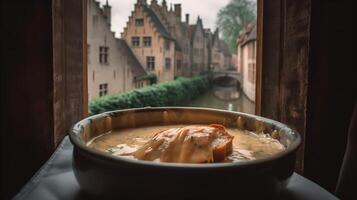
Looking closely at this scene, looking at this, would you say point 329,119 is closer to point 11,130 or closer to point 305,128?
point 305,128

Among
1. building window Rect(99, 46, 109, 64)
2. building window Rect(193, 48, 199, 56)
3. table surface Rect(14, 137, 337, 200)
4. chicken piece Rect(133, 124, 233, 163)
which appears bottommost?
table surface Rect(14, 137, 337, 200)

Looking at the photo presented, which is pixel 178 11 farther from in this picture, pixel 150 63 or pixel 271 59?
pixel 271 59

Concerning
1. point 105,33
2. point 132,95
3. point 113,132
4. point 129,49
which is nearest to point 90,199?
point 113,132

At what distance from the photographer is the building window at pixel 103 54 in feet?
52.1

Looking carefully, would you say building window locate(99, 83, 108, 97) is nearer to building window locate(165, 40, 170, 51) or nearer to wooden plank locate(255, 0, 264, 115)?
building window locate(165, 40, 170, 51)

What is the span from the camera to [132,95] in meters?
13.1

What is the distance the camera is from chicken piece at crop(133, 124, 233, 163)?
0.65 meters

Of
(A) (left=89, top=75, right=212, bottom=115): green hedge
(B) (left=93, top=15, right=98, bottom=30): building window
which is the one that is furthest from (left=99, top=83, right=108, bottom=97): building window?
(B) (left=93, top=15, right=98, bottom=30): building window

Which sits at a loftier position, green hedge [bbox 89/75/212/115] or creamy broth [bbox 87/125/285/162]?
creamy broth [bbox 87/125/285/162]

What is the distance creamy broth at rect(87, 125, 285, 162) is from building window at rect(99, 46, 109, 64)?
15.3 m

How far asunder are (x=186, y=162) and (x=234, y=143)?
0.34 m

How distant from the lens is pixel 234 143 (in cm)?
94

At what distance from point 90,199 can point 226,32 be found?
29.5 meters

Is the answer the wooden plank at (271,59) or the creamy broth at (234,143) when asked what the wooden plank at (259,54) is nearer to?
the wooden plank at (271,59)
